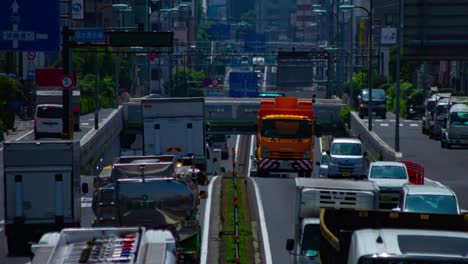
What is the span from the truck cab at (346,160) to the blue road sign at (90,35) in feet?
34.0

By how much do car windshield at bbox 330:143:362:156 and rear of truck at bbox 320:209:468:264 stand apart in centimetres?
3280

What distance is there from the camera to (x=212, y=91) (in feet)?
429

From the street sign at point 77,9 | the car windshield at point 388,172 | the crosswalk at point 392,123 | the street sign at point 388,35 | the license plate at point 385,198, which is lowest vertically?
the crosswalk at point 392,123

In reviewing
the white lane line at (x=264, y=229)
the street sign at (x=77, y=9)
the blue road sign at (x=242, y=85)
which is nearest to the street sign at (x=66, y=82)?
the white lane line at (x=264, y=229)

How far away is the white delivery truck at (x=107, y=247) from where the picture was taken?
41.4ft

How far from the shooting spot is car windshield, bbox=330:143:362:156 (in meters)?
48.8

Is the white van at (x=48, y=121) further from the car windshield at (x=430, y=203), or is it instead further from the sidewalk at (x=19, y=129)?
the car windshield at (x=430, y=203)

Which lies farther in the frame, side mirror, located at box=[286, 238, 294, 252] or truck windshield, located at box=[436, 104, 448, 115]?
truck windshield, located at box=[436, 104, 448, 115]

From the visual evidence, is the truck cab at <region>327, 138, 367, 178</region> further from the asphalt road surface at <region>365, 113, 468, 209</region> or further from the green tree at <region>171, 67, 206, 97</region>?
the green tree at <region>171, 67, 206, 97</region>

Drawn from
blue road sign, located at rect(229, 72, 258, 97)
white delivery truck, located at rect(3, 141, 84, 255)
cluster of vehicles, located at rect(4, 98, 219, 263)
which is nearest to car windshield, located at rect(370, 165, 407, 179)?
cluster of vehicles, located at rect(4, 98, 219, 263)

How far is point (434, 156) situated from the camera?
60125mm

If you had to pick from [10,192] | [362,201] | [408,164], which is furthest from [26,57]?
[362,201]

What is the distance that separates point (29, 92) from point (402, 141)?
32.4m

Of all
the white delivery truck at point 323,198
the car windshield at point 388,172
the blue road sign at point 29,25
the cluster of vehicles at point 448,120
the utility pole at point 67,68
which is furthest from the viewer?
the cluster of vehicles at point 448,120
